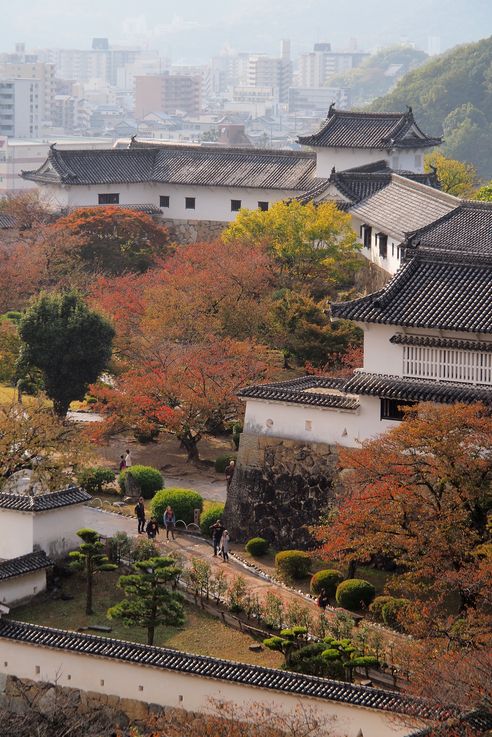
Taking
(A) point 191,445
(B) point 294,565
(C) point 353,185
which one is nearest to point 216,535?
(B) point 294,565

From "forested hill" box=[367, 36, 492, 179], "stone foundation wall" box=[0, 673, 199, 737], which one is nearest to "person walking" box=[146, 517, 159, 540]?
"stone foundation wall" box=[0, 673, 199, 737]

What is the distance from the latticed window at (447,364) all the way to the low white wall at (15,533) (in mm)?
9471

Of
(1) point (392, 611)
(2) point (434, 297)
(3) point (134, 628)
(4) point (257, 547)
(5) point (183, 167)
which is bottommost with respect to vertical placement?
(3) point (134, 628)

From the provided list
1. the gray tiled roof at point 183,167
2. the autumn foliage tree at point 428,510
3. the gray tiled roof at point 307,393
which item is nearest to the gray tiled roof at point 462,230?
the gray tiled roof at point 307,393

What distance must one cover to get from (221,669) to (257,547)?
31.8 ft

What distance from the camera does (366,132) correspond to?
71875 mm

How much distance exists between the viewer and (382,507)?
3516cm

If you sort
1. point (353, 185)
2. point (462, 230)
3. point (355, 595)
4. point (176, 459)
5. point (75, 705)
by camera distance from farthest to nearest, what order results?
point (353, 185)
point (462, 230)
point (176, 459)
point (355, 595)
point (75, 705)

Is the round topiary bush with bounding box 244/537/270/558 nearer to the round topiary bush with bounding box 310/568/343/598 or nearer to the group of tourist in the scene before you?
the group of tourist

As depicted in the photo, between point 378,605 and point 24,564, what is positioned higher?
point 24,564

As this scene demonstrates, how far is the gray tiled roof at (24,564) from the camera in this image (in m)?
35.9

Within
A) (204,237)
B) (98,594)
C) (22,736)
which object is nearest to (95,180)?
(204,237)

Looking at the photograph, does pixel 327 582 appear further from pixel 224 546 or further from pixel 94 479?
pixel 94 479

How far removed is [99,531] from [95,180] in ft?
121
